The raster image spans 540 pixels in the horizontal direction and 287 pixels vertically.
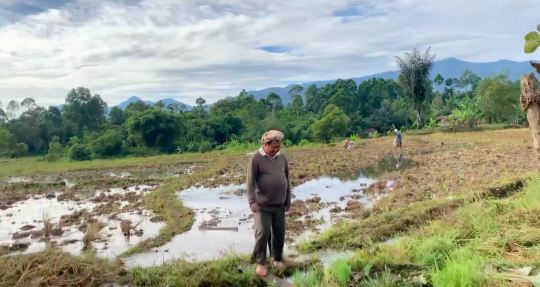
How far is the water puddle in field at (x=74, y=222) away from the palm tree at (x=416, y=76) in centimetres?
2544

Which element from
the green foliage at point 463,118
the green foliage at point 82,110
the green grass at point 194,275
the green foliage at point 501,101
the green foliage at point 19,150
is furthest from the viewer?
the green foliage at point 82,110

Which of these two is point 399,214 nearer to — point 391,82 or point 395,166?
point 395,166

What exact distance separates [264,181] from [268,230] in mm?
497

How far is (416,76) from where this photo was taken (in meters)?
31.0

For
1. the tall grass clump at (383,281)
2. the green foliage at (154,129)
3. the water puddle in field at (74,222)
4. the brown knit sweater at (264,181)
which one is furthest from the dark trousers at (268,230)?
the green foliage at (154,129)

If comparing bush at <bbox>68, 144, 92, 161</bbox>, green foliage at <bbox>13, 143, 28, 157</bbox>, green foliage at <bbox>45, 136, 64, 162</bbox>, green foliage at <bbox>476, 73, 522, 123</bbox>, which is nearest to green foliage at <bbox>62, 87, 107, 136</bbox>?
green foliage at <bbox>13, 143, 28, 157</bbox>

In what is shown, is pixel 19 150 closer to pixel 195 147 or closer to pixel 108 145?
pixel 108 145

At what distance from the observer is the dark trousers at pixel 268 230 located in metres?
3.97

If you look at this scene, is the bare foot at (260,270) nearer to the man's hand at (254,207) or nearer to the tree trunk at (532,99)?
the man's hand at (254,207)

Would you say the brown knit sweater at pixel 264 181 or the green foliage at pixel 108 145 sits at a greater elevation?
the brown knit sweater at pixel 264 181

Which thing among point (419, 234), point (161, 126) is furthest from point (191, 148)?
point (419, 234)

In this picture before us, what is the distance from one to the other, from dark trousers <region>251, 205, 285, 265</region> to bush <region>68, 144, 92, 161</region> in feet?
78.8

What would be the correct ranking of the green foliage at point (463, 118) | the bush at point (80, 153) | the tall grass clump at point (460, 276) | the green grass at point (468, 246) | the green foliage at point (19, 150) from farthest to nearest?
the green foliage at point (19, 150) → the green foliage at point (463, 118) → the bush at point (80, 153) → the green grass at point (468, 246) → the tall grass clump at point (460, 276)

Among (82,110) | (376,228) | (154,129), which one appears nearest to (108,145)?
(154,129)
